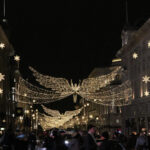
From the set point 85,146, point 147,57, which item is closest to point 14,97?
point 147,57

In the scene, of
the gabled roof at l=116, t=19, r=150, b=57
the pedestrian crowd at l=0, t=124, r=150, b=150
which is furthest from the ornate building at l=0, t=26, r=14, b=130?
the pedestrian crowd at l=0, t=124, r=150, b=150

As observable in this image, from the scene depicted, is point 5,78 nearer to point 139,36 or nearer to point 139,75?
point 139,75

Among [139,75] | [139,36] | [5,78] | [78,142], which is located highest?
[139,36]

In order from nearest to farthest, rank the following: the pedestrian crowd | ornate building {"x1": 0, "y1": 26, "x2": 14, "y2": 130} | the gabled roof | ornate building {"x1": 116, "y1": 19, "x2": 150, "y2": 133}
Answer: the pedestrian crowd, the gabled roof, ornate building {"x1": 116, "y1": 19, "x2": 150, "y2": 133}, ornate building {"x1": 0, "y1": 26, "x2": 14, "y2": 130}

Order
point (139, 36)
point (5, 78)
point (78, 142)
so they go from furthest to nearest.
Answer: point (5, 78), point (139, 36), point (78, 142)

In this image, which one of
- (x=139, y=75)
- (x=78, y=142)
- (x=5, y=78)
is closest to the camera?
(x=78, y=142)

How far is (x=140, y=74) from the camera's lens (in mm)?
59344

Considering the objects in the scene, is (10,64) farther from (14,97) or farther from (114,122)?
(114,122)

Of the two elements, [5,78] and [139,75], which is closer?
[139,75]

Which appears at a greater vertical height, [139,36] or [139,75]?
[139,36]

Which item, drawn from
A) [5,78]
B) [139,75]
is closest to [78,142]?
[139,75]

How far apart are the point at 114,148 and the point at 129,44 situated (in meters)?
52.9

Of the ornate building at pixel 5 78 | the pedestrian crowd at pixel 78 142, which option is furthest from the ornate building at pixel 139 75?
the pedestrian crowd at pixel 78 142

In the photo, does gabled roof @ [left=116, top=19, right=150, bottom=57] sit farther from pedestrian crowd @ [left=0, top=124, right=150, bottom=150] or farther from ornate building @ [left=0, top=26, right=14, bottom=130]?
pedestrian crowd @ [left=0, top=124, right=150, bottom=150]
